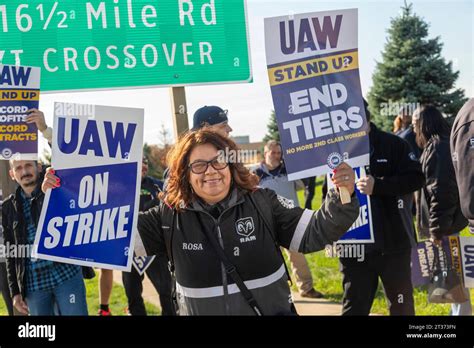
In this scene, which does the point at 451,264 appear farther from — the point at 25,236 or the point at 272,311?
the point at 25,236

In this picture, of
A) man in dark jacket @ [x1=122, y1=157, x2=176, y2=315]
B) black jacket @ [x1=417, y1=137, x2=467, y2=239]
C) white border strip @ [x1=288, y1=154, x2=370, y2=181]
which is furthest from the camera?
man in dark jacket @ [x1=122, y1=157, x2=176, y2=315]

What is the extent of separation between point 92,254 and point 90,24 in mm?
1710

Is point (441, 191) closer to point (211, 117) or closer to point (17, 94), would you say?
point (211, 117)

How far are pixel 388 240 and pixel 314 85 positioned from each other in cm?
146

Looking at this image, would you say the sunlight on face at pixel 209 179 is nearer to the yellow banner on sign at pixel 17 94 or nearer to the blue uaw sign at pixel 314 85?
the blue uaw sign at pixel 314 85

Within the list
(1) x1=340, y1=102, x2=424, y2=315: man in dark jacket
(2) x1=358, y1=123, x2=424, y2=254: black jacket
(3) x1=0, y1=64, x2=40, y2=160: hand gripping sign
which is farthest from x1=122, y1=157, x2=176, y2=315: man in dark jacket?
(2) x1=358, y1=123, x2=424, y2=254: black jacket

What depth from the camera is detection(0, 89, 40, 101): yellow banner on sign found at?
357cm

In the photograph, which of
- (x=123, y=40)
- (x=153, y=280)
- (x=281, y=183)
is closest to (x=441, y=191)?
(x=281, y=183)

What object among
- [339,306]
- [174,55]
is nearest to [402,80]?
[339,306]

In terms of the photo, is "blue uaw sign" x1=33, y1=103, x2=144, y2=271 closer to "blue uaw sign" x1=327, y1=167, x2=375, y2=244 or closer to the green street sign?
the green street sign

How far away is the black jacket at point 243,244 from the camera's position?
107 inches

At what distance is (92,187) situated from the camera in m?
3.25

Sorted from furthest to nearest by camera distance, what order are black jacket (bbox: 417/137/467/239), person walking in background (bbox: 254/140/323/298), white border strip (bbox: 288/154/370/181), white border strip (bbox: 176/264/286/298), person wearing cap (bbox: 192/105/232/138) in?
person walking in background (bbox: 254/140/323/298) < black jacket (bbox: 417/137/467/239) < person wearing cap (bbox: 192/105/232/138) < white border strip (bbox: 288/154/370/181) < white border strip (bbox: 176/264/286/298)
